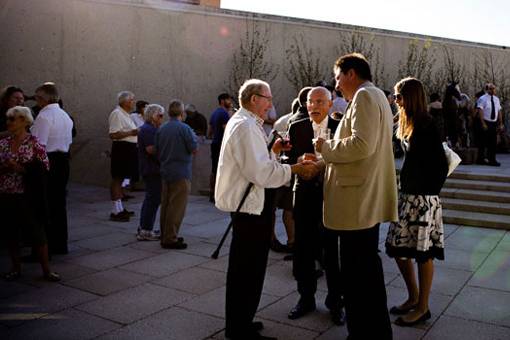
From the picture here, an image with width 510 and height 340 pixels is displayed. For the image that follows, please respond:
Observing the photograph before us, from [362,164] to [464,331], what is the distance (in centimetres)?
168

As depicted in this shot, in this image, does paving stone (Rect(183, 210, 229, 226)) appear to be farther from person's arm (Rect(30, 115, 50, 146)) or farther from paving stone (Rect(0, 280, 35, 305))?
paving stone (Rect(0, 280, 35, 305))

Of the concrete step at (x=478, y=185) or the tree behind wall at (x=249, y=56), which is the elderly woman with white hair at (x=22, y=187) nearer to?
the concrete step at (x=478, y=185)

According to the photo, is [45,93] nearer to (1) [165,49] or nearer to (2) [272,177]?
(2) [272,177]

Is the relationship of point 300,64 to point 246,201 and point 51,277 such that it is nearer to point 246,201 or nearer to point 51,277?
point 51,277

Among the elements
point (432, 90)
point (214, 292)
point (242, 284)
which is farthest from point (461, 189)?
point (432, 90)

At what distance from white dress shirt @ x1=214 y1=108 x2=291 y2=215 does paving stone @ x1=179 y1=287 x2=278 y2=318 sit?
1.17 m

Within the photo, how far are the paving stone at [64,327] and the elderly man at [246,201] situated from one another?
1022 millimetres

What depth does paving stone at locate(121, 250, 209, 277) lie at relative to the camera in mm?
5582

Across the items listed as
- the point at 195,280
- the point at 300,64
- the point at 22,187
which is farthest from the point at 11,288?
the point at 300,64

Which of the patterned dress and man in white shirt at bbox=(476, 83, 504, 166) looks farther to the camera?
man in white shirt at bbox=(476, 83, 504, 166)

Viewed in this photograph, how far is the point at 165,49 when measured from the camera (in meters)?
13.1

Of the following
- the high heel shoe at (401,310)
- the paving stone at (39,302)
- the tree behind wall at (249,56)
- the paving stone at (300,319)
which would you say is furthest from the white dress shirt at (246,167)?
the tree behind wall at (249,56)

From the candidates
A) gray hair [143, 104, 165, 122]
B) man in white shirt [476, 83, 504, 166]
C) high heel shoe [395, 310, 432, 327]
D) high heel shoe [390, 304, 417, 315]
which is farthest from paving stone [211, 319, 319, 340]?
man in white shirt [476, 83, 504, 166]

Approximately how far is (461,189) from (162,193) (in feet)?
18.3
